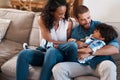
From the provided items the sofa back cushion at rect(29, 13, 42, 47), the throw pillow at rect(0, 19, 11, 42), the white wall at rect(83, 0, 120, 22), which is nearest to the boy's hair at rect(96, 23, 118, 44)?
the white wall at rect(83, 0, 120, 22)

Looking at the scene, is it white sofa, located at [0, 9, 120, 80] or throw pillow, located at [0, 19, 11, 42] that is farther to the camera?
throw pillow, located at [0, 19, 11, 42]

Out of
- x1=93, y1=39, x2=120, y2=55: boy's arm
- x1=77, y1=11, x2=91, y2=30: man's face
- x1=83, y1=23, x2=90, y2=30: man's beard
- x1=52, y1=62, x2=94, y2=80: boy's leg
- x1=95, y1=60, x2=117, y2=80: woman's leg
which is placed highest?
x1=77, y1=11, x2=91, y2=30: man's face

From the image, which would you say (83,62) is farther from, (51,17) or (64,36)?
(51,17)

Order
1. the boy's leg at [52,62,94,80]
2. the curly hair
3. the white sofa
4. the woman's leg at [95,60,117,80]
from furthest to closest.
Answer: the white sofa, the curly hair, the boy's leg at [52,62,94,80], the woman's leg at [95,60,117,80]

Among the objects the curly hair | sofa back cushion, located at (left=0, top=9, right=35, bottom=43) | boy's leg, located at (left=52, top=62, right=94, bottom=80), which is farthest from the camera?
sofa back cushion, located at (left=0, top=9, right=35, bottom=43)

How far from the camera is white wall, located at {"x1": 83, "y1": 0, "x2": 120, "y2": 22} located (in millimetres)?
2467

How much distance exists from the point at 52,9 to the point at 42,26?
0.21 m

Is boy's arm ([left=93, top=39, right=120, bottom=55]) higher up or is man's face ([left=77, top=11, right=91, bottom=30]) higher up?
man's face ([left=77, top=11, right=91, bottom=30])

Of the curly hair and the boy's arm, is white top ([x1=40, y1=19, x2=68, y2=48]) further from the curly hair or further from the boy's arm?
the boy's arm

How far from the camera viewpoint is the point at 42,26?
2.14m

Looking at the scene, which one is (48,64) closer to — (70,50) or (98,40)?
(70,50)

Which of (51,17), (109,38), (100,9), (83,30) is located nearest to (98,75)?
(109,38)

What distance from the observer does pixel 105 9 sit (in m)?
2.50

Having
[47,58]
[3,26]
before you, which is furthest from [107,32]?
[3,26]
